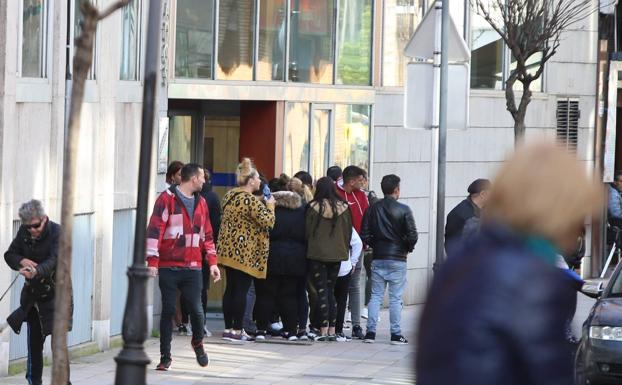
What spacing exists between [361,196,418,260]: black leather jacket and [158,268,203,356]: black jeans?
10.2ft

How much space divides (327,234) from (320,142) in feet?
12.2

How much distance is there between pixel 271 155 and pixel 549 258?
1458 cm

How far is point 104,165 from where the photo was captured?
46.8 feet

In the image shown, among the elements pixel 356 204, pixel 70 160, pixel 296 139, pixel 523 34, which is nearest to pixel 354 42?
pixel 296 139

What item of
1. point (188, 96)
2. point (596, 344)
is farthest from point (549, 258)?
point (188, 96)

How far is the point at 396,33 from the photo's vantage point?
65.8ft

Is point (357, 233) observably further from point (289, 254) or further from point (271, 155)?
point (271, 155)

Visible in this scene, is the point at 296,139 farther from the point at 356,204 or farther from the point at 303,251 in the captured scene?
the point at 303,251

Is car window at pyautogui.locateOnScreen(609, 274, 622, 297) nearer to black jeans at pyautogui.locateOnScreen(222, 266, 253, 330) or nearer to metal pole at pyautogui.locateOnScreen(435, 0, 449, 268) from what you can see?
metal pole at pyautogui.locateOnScreen(435, 0, 449, 268)

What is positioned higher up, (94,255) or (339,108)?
(339,108)

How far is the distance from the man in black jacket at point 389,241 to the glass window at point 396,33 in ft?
15.9

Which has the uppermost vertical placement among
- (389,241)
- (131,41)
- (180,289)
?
(131,41)

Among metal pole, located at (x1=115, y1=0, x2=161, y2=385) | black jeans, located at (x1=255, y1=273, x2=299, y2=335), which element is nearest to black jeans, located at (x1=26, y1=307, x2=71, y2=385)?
metal pole, located at (x1=115, y1=0, x2=161, y2=385)

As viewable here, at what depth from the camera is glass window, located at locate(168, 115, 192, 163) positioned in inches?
684
